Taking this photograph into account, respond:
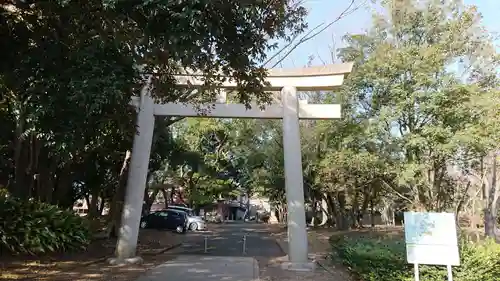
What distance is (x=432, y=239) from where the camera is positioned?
6707 millimetres

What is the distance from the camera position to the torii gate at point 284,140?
1152 centimetres

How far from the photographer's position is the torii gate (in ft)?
37.8

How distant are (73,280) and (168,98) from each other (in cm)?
422

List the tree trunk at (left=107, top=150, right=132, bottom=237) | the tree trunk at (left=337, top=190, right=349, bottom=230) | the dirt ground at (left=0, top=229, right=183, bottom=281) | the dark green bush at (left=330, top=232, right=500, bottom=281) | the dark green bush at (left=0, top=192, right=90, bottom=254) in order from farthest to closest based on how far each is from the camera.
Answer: the tree trunk at (left=337, top=190, right=349, bottom=230) < the tree trunk at (left=107, top=150, right=132, bottom=237) < the dark green bush at (left=0, top=192, right=90, bottom=254) < the dirt ground at (left=0, top=229, right=183, bottom=281) < the dark green bush at (left=330, top=232, right=500, bottom=281)

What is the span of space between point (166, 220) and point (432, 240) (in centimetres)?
2062

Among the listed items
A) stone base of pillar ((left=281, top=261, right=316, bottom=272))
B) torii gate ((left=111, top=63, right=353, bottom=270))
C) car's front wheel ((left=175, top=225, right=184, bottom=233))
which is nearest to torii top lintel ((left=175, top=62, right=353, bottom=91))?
torii gate ((left=111, top=63, right=353, bottom=270))

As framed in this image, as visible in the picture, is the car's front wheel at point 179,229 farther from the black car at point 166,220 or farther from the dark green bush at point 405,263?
the dark green bush at point 405,263

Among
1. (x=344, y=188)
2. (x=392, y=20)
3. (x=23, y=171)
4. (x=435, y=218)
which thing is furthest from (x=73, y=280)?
(x=344, y=188)

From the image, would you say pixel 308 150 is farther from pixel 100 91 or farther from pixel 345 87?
pixel 100 91

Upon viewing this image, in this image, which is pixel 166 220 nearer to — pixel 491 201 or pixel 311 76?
pixel 311 76

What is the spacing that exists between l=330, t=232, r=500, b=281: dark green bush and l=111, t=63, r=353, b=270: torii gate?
108 inches

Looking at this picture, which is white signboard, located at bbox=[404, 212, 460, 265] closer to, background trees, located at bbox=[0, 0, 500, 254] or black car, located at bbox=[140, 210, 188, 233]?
background trees, located at bbox=[0, 0, 500, 254]

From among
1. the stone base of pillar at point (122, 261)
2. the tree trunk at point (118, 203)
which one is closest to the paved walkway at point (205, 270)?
the stone base of pillar at point (122, 261)

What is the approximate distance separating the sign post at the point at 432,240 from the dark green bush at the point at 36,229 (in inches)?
303
